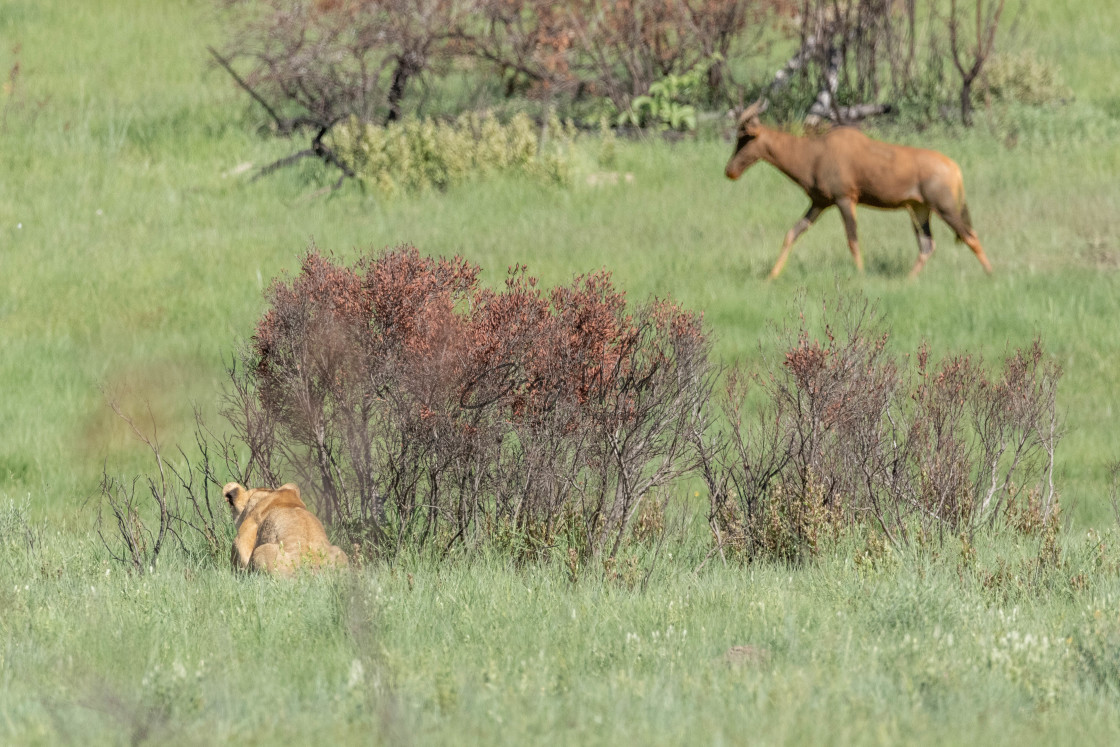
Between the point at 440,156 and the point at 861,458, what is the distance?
33.7 ft

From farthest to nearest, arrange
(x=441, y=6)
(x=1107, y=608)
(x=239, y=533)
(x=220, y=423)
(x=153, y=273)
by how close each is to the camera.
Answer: (x=441, y=6), (x=153, y=273), (x=220, y=423), (x=239, y=533), (x=1107, y=608)

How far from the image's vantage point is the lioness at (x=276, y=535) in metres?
7.04

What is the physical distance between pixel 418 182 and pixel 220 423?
6.95 metres

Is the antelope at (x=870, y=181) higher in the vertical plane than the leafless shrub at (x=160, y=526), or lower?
higher

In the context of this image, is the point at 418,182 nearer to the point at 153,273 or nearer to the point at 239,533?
the point at 153,273

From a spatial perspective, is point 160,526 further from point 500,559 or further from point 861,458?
point 861,458

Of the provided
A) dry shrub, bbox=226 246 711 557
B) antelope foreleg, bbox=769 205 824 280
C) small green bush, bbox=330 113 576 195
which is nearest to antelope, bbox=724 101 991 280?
antelope foreleg, bbox=769 205 824 280

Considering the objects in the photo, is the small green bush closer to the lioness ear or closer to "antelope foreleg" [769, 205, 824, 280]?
"antelope foreleg" [769, 205, 824, 280]

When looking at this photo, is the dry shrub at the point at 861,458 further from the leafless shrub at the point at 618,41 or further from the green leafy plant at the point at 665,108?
the leafless shrub at the point at 618,41

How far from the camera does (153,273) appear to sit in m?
14.3

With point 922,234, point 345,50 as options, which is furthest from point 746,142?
point 345,50

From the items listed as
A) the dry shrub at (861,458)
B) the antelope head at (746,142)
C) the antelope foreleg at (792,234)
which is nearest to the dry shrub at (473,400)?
the dry shrub at (861,458)

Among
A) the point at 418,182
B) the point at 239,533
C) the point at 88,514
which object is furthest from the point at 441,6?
the point at 239,533

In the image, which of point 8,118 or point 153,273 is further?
point 8,118
